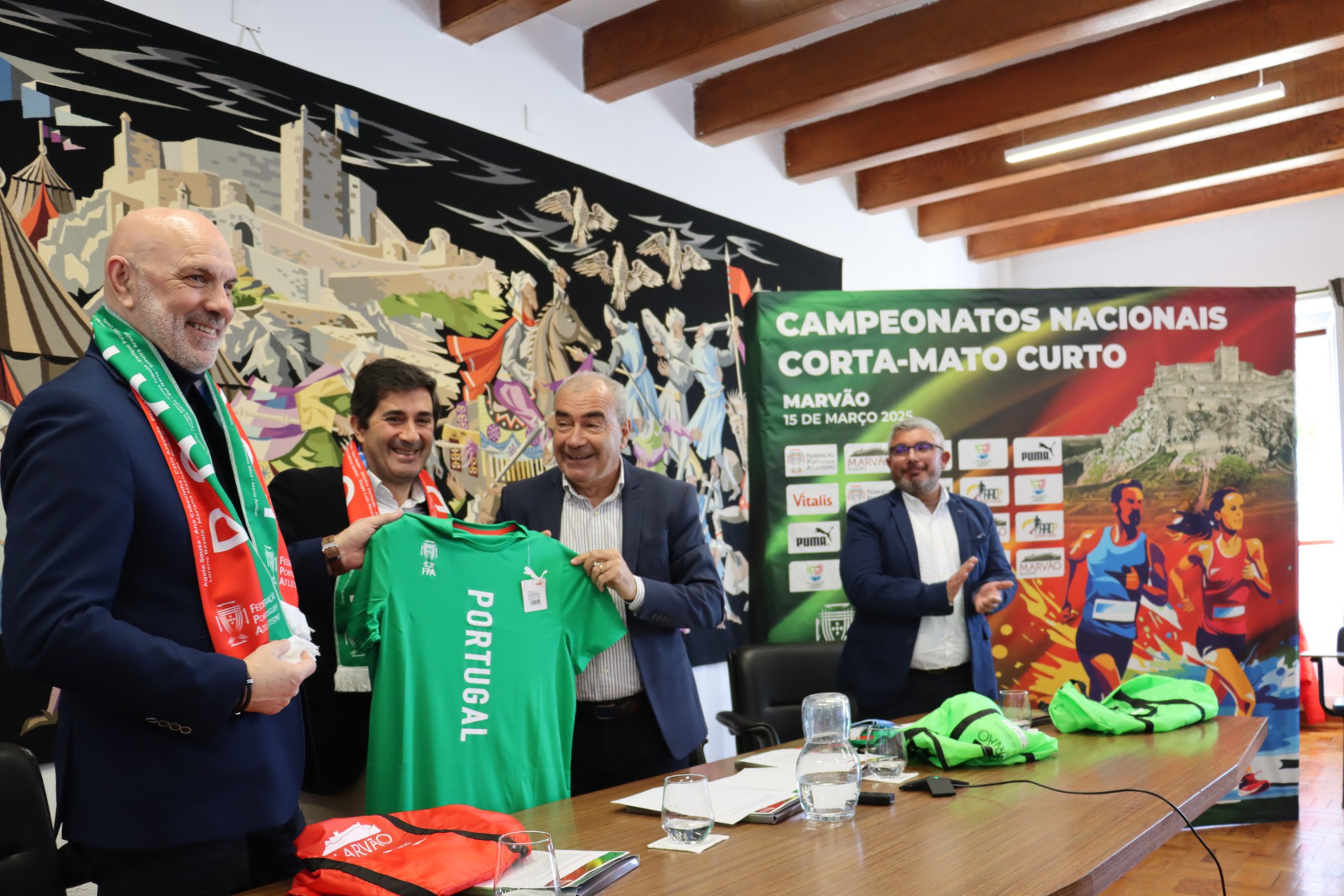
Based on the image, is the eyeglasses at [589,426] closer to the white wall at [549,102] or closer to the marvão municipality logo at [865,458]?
the white wall at [549,102]

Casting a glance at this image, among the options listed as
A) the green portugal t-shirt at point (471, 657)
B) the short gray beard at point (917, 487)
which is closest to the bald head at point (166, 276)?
the green portugal t-shirt at point (471, 657)

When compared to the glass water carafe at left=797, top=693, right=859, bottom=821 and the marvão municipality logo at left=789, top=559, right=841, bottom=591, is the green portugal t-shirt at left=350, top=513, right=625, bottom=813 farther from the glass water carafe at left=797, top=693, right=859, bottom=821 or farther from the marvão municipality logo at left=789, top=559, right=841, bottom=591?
the marvão municipality logo at left=789, top=559, right=841, bottom=591

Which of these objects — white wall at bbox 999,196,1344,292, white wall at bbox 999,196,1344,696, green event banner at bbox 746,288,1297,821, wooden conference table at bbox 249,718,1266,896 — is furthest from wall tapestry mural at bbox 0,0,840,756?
white wall at bbox 999,196,1344,696

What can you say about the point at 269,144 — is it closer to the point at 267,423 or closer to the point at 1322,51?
the point at 267,423

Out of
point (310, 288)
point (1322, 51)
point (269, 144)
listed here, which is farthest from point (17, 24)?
point (1322, 51)

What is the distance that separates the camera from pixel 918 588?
3436 millimetres

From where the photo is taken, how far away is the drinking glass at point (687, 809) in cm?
167

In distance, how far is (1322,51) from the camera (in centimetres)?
452

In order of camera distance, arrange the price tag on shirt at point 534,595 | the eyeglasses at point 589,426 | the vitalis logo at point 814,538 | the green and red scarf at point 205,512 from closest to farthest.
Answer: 1. the green and red scarf at point 205,512
2. the price tag on shirt at point 534,595
3. the eyeglasses at point 589,426
4. the vitalis logo at point 814,538

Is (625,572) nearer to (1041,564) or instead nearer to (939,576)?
(939,576)

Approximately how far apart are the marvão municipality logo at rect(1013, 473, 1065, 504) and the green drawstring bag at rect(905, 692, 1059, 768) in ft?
8.63

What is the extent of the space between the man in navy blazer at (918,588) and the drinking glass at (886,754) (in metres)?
1.19

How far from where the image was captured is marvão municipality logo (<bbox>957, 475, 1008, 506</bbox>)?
4.86 metres

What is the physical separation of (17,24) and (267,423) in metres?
1.25
